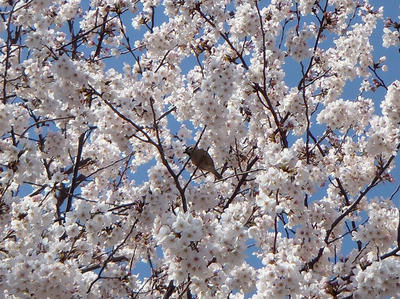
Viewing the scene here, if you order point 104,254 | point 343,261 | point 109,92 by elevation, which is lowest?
point 343,261

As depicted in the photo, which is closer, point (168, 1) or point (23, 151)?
point (23, 151)

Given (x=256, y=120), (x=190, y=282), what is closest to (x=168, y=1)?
(x=256, y=120)

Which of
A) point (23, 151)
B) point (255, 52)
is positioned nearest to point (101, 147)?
point (255, 52)

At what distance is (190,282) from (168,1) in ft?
13.0

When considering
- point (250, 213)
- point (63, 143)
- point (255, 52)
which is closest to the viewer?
point (250, 213)

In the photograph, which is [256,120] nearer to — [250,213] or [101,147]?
[250,213]

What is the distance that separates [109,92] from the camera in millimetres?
6715

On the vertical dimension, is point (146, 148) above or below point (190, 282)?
→ above

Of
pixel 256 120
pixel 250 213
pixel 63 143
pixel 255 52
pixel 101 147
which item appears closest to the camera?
pixel 250 213

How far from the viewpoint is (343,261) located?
21.8 ft

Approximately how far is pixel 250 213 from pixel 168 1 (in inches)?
127

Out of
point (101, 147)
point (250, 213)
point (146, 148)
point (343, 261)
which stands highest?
point (101, 147)

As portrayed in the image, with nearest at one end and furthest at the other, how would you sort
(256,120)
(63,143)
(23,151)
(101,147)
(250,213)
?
(23,151), (250,213), (63,143), (256,120), (101,147)

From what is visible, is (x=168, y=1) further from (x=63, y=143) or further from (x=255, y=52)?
(x=63, y=143)
